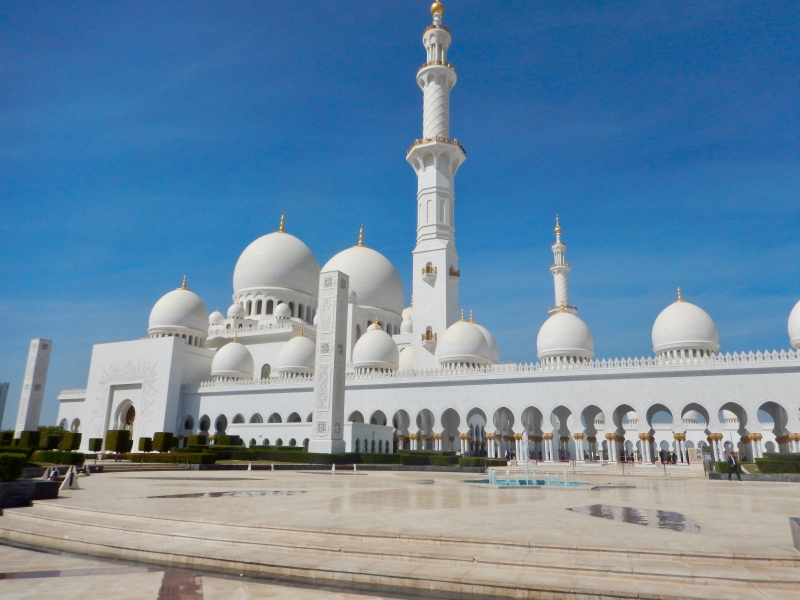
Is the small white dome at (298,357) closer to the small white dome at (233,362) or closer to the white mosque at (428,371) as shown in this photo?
the white mosque at (428,371)

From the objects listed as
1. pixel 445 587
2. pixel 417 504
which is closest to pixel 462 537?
pixel 445 587

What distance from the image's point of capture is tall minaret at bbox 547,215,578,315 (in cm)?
3888

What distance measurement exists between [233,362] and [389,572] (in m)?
35.3

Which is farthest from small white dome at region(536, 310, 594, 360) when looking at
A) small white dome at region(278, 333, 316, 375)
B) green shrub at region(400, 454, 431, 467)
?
small white dome at region(278, 333, 316, 375)

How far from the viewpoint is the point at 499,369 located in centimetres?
2953

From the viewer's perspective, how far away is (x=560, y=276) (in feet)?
128

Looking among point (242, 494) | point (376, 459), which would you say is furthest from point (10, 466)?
point (376, 459)

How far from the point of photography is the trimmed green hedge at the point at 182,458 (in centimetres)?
1964

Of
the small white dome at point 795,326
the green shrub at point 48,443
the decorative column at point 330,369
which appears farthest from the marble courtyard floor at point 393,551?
the small white dome at point 795,326

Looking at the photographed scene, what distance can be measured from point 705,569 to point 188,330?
39546mm

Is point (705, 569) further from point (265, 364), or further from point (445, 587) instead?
point (265, 364)

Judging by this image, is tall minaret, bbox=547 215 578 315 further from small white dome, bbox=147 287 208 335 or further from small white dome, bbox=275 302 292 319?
small white dome, bbox=147 287 208 335

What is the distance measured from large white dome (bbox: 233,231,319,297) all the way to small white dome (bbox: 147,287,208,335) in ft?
11.3

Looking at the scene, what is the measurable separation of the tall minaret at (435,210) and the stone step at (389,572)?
92.1ft
